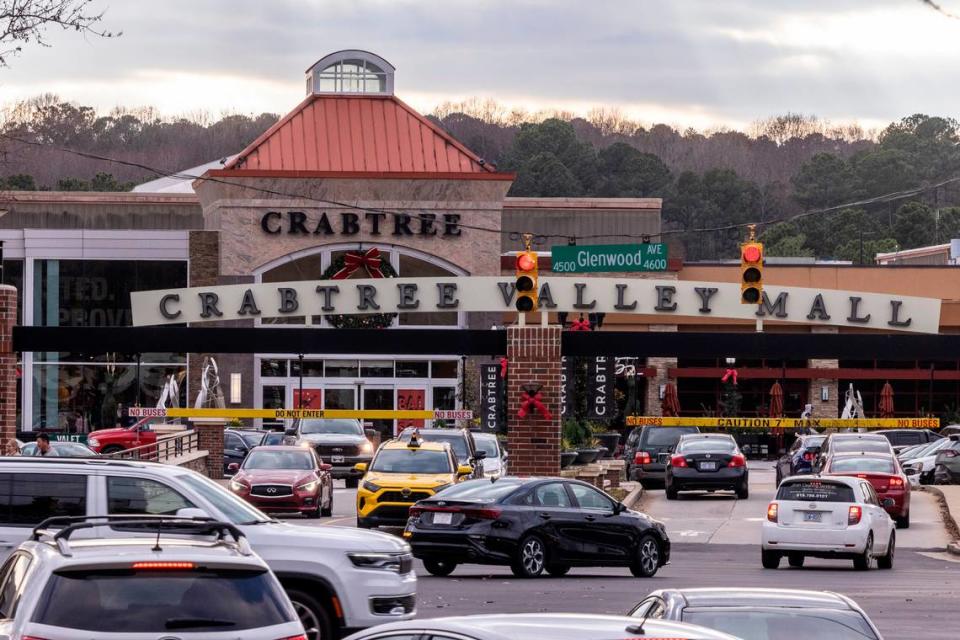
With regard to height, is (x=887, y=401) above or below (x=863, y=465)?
above

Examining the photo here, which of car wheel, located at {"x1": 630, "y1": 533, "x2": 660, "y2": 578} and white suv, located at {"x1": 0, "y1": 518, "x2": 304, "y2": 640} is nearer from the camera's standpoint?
white suv, located at {"x1": 0, "y1": 518, "x2": 304, "y2": 640}

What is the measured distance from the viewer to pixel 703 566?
25062mm

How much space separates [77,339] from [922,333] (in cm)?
1714

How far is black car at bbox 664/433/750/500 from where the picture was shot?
39188 mm

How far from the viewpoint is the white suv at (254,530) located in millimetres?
13586

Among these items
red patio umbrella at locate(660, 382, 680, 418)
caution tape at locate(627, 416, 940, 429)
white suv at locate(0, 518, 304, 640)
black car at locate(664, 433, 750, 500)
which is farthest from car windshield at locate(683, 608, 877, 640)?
red patio umbrella at locate(660, 382, 680, 418)

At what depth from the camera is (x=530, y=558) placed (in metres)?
22.6

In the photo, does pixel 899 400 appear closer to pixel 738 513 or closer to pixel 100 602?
pixel 738 513

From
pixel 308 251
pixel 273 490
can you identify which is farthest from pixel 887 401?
pixel 273 490

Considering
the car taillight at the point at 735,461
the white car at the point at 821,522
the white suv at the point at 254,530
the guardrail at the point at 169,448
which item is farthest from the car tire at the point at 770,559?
the guardrail at the point at 169,448

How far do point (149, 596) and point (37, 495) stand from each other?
599 centimetres

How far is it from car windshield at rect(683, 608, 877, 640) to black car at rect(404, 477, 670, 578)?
1249 cm

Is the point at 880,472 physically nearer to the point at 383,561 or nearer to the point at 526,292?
the point at 526,292

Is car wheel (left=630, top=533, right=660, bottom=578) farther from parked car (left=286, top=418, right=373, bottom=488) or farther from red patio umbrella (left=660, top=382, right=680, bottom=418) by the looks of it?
red patio umbrella (left=660, top=382, right=680, bottom=418)
